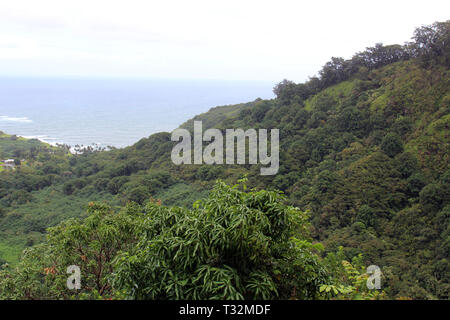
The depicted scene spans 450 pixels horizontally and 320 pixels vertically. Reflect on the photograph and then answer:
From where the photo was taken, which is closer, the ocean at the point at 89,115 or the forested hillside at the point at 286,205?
the forested hillside at the point at 286,205

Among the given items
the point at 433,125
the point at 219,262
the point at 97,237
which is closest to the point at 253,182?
the point at 433,125

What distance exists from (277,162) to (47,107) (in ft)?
406

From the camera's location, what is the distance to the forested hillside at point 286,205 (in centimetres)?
328

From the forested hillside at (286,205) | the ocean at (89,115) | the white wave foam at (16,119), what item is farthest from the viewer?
the white wave foam at (16,119)

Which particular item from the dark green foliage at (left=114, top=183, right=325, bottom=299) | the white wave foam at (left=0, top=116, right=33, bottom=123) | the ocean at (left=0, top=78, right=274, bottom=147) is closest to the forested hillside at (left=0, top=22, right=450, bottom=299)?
the dark green foliage at (left=114, top=183, right=325, bottom=299)

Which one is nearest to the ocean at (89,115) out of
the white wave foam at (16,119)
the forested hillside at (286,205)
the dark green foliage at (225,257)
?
the white wave foam at (16,119)

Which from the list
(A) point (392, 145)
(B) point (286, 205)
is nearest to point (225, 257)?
(B) point (286, 205)

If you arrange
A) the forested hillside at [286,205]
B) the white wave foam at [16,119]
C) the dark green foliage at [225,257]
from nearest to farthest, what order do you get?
the dark green foliage at [225,257]
the forested hillside at [286,205]
the white wave foam at [16,119]

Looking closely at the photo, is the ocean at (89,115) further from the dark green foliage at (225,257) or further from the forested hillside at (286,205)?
the dark green foliage at (225,257)

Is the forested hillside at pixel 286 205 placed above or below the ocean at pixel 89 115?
below

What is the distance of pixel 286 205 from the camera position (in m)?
5.40

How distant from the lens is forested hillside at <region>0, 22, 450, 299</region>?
3.28m

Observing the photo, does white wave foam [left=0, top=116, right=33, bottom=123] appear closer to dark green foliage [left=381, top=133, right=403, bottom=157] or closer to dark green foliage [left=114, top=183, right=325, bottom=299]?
dark green foliage [left=381, top=133, right=403, bottom=157]
